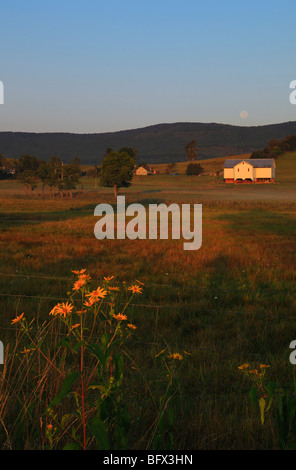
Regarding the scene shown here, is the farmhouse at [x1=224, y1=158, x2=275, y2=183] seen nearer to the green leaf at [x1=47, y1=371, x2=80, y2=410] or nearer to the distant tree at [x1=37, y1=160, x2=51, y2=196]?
the distant tree at [x1=37, y1=160, x2=51, y2=196]

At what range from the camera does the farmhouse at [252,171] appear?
132 m

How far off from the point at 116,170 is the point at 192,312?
8382 cm

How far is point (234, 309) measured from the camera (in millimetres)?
9484

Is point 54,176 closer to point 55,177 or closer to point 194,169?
point 55,177

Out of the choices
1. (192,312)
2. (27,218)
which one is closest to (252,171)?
(27,218)

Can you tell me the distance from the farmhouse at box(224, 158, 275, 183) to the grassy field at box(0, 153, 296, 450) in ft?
374

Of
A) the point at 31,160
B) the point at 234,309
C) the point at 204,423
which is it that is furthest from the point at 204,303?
the point at 31,160

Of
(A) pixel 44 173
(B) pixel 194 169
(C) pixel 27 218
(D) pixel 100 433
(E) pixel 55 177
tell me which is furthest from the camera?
(B) pixel 194 169

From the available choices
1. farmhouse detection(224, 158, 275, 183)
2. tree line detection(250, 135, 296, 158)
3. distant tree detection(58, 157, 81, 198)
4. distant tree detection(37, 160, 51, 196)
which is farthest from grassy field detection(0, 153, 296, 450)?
tree line detection(250, 135, 296, 158)

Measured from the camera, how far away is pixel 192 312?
29.7 ft

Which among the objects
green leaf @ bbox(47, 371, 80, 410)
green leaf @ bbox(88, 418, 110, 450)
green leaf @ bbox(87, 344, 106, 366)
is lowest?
green leaf @ bbox(88, 418, 110, 450)

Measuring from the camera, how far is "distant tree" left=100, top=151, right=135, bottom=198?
296 ft

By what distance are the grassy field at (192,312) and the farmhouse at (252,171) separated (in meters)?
114

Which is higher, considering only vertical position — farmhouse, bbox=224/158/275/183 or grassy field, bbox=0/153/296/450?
farmhouse, bbox=224/158/275/183
